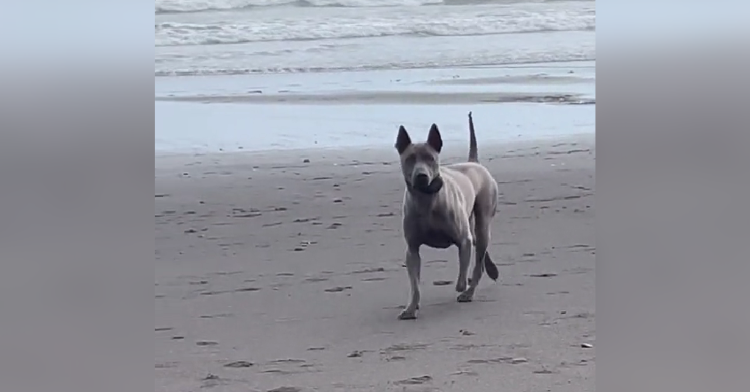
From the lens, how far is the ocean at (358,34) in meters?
4.21

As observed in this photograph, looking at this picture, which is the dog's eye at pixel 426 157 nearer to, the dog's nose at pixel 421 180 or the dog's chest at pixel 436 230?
the dog's nose at pixel 421 180

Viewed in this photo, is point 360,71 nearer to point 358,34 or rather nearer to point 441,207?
point 358,34

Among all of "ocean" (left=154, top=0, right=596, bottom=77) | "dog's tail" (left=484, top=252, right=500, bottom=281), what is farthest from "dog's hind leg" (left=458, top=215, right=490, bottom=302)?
"ocean" (left=154, top=0, right=596, bottom=77)

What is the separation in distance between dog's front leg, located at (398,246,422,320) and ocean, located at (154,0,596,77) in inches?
67.4

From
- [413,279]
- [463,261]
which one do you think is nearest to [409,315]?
[413,279]

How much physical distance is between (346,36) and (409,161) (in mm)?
1842

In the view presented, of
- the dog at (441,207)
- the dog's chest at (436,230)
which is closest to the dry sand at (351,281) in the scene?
the dog at (441,207)

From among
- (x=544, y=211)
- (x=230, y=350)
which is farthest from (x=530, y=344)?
(x=544, y=211)

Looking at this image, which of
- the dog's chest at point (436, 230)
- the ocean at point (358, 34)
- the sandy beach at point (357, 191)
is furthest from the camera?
the ocean at point (358, 34)

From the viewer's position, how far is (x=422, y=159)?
101 inches

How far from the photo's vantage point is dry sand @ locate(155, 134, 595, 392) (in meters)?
2.46

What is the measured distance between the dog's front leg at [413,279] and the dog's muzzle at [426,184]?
0.58 ft

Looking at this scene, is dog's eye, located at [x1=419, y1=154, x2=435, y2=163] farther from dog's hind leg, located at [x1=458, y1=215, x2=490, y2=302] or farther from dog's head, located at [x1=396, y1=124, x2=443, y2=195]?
dog's hind leg, located at [x1=458, y1=215, x2=490, y2=302]

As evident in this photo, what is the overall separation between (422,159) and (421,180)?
0.05 meters
